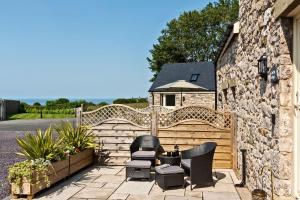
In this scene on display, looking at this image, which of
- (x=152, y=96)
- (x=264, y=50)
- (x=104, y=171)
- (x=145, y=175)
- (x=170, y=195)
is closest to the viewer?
(x=264, y=50)

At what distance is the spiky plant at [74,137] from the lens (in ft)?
27.3

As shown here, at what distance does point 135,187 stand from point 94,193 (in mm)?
947

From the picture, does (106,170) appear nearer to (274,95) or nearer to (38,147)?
(38,147)

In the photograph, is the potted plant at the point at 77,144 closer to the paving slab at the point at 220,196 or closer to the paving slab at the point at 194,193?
the paving slab at the point at 194,193

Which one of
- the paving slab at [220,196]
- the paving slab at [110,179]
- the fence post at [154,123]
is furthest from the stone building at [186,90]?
the paving slab at [220,196]

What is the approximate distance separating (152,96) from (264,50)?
2107cm

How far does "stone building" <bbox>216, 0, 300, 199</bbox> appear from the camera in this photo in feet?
13.6

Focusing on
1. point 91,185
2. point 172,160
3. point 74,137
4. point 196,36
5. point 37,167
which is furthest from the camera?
point 196,36

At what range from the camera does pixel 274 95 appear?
4.58m

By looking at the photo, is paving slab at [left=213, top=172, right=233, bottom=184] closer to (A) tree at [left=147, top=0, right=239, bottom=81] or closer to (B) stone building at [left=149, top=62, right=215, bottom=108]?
(B) stone building at [left=149, top=62, right=215, bottom=108]

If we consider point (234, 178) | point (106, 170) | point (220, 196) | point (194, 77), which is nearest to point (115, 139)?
point (106, 170)

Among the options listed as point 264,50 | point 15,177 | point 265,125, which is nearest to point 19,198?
point 15,177

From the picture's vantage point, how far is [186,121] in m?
9.08

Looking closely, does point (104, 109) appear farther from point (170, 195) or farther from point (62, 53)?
point (62, 53)
